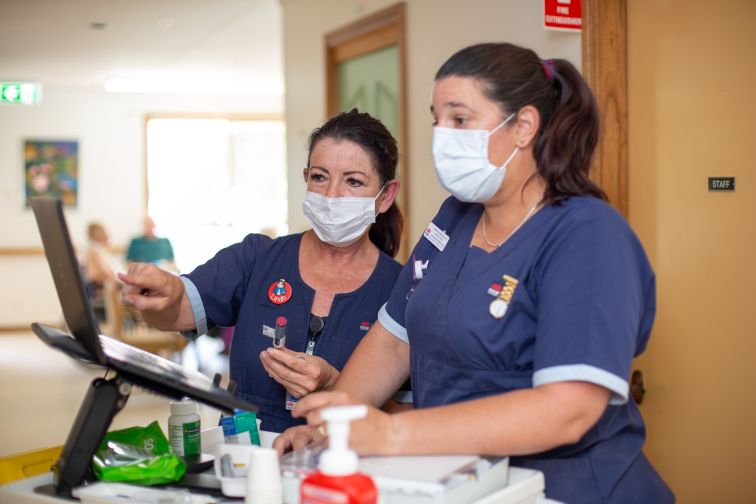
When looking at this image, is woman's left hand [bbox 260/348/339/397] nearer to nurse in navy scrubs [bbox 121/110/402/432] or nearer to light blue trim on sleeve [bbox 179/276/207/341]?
nurse in navy scrubs [bbox 121/110/402/432]

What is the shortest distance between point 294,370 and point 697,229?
59.2 inches

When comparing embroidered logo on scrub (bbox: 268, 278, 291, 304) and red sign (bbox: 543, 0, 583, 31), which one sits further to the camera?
red sign (bbox: 543, 0, 583, 31)

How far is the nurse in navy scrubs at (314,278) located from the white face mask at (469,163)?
54cm

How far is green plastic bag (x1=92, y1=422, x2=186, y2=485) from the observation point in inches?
53.3

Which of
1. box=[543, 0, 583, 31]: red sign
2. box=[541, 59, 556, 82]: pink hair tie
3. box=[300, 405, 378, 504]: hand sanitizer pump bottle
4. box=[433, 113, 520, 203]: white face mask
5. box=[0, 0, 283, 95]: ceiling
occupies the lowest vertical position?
box=[300, 405, 378, 504]: hand sanitizer pump bottle

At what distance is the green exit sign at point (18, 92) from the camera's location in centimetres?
304

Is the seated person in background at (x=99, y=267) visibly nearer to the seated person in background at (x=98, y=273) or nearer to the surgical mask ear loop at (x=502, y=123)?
the seated person in background at (x=98, y=273)

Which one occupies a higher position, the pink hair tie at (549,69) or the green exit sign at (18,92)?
the green exit sign at (18,92)

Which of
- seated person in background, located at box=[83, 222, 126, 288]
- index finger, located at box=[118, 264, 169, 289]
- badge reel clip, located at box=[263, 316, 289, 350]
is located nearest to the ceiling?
seated person in background, located at box=[83, 222, 126, 288]

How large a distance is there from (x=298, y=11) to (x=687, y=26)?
3777 mm

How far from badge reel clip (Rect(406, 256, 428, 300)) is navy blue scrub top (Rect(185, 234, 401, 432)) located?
31 centimetres

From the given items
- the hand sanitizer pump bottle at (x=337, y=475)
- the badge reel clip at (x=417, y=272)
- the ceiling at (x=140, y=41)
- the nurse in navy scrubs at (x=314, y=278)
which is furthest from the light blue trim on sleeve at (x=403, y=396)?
the ceiling at (x=140, y=41)

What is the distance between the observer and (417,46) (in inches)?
178

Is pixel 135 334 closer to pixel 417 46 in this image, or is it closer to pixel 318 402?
pixel 417 46
